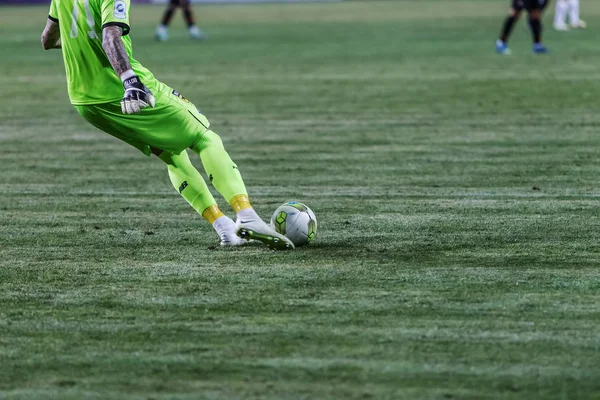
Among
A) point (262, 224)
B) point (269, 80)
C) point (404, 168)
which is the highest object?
point (262, 224)

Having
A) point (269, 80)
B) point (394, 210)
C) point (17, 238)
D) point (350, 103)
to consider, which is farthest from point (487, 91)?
point (17, 238)

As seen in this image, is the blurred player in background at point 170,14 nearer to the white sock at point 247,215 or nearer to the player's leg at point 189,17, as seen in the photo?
the player's leg at point 189,17

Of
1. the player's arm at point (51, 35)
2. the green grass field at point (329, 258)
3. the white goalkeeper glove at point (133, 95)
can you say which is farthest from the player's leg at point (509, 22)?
the white goalkeeper glove at point (133, 95)

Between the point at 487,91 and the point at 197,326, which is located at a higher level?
the point at 197,326

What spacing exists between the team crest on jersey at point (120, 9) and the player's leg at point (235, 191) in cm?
95

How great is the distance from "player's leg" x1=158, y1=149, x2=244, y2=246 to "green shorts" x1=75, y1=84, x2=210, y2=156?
0.18 meters

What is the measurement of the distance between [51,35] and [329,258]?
2.51 metres

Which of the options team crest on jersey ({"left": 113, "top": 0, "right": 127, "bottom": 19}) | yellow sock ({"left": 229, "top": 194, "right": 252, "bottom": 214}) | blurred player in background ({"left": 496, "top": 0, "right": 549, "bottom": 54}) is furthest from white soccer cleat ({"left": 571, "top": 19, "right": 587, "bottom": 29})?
team crest on jersey ({"left": 113, "top": 0, "right": 127, "bottom": 19})

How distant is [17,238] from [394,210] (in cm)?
→ 277

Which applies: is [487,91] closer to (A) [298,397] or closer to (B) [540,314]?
(B) [540,314]

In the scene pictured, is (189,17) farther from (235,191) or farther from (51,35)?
(235,191)

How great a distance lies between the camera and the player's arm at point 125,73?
7277 millimetres

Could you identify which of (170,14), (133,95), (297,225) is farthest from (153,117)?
(170,14)

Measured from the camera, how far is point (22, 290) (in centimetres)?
671
